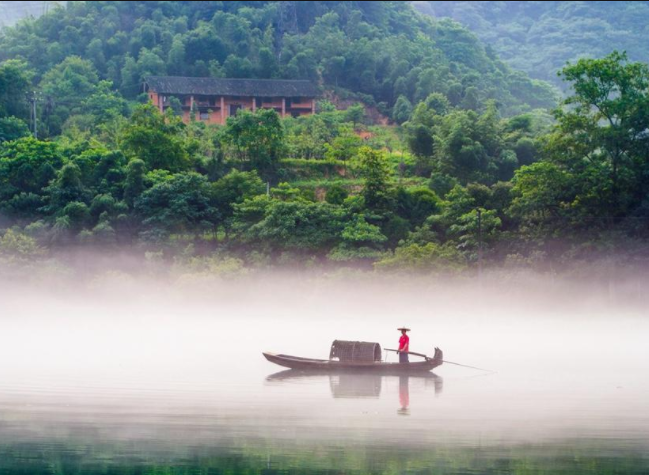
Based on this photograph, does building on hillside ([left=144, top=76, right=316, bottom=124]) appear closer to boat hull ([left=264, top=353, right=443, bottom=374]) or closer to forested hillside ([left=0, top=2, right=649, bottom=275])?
forested hillside ([left=0, top=2, right=649, bottom=275])

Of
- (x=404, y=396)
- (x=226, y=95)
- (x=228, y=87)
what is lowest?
(x=404, y=396)

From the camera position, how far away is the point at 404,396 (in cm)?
2423

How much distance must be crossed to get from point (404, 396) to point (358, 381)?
2951 millimetres

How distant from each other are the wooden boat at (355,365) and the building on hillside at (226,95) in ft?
141

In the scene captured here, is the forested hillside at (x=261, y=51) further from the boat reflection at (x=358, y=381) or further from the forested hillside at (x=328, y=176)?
the boat reflection at (x=358, y=381)

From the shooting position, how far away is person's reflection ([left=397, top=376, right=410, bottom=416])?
21750mm

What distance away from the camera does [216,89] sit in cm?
6956

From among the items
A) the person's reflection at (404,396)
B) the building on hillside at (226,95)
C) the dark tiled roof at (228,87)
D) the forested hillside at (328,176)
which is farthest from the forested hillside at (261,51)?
the person's reflection at (404,396)

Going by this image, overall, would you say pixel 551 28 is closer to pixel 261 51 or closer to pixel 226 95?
pixel 261 51

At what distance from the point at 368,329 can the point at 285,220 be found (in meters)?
5.91

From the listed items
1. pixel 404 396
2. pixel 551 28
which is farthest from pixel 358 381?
pixel 551 28

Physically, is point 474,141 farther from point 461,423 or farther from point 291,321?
point 461,423

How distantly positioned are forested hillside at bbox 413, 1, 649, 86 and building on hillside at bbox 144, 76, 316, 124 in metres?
42.9

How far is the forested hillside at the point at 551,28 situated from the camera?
108 metres
